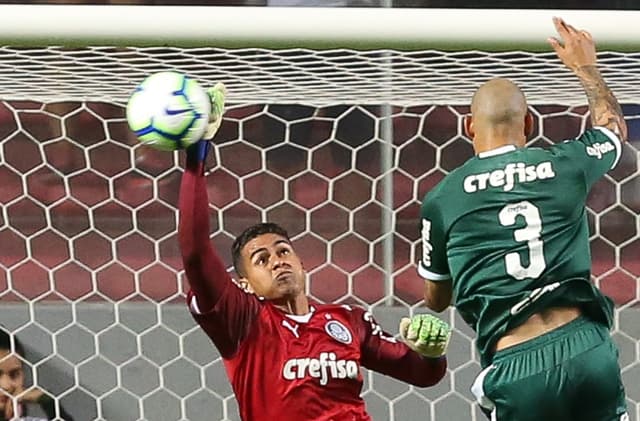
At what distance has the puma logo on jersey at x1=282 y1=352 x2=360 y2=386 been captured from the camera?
1.67 metres

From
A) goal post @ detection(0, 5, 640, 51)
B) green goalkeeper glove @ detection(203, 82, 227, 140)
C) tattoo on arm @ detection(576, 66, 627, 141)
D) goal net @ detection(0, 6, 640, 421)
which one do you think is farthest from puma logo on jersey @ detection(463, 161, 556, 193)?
goal net @ detection(0, 6, 640, 421)

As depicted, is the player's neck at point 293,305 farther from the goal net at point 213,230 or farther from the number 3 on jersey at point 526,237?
the goal net at point 213,230

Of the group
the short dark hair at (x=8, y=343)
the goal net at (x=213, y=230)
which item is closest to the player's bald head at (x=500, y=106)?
the goal net at (x=213, y=230)

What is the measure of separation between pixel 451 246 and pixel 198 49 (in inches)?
17.9

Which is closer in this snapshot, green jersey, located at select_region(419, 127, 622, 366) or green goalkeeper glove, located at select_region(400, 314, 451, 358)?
green jersey, located at select_region(419, 127, 622, 366)

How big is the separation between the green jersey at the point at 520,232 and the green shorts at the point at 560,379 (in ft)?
0.12

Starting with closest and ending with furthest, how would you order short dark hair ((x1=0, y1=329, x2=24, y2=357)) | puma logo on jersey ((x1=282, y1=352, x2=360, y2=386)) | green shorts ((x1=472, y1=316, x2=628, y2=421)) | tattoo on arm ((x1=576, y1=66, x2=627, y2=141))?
green shorts ((x1=472, y1=316, x2=628, y2=421))
tattoo on arm ((x1=576, y1=66, x2=627, y2=141))
puma logo on jersey ((x1=282, y1=352, x2=360, y2=386))
short dark hair ((x1=0, y1=329, x2=24, y2=357))

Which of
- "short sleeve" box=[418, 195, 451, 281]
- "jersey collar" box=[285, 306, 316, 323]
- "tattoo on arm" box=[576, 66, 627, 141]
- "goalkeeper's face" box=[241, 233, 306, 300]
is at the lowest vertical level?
"jersey collar" box=[285, 306, 316, 323]

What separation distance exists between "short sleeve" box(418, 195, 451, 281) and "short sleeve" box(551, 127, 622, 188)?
0.17 metres

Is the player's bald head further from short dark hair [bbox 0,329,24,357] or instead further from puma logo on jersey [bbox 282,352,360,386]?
short dark hair [bbox 0,329,24,357]

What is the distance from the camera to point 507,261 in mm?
1479

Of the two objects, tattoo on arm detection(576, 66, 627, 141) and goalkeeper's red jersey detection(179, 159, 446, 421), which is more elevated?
tattoo on arm detection(576, 66, 627, 141)

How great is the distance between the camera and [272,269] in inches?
68.1

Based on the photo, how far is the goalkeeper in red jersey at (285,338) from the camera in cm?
160
